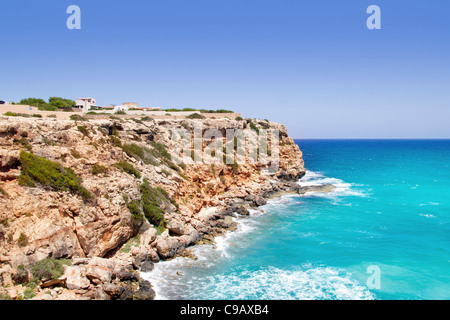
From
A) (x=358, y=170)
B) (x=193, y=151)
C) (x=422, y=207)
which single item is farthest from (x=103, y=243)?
(x=358, y=170)

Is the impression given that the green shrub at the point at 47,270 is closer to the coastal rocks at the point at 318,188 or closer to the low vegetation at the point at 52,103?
the low vegetation at the point at 52,103

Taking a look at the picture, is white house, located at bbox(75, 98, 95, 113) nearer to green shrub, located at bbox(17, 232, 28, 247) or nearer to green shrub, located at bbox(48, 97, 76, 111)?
green shrub, located at bbox(48, 97, 76, 111)

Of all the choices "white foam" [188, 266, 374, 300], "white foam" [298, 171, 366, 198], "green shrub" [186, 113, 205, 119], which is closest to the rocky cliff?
"white foam" [188, 266, 374, 300]

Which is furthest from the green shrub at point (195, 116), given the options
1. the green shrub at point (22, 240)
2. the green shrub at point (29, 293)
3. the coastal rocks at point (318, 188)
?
the green shrub at point (29, 293)

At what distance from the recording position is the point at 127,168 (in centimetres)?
2425

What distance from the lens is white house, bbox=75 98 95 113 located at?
156 ft

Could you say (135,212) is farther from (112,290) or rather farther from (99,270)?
(112,290)

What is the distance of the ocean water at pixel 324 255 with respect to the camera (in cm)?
1700

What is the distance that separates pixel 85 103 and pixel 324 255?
145ft

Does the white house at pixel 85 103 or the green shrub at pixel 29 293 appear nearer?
the green shrub at pixel 29 293

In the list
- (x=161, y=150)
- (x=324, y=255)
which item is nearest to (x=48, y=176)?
(x=161, y=150)

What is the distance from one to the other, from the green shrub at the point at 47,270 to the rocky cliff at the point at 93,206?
200 millimetres

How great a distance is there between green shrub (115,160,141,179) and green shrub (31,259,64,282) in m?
9.99

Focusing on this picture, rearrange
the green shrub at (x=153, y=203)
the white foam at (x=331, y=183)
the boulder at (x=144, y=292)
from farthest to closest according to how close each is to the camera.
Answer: the white foam at (x=331, y=183) → the green shrub at (x=153, y=203) → the boulder at (x=144, y=292)
